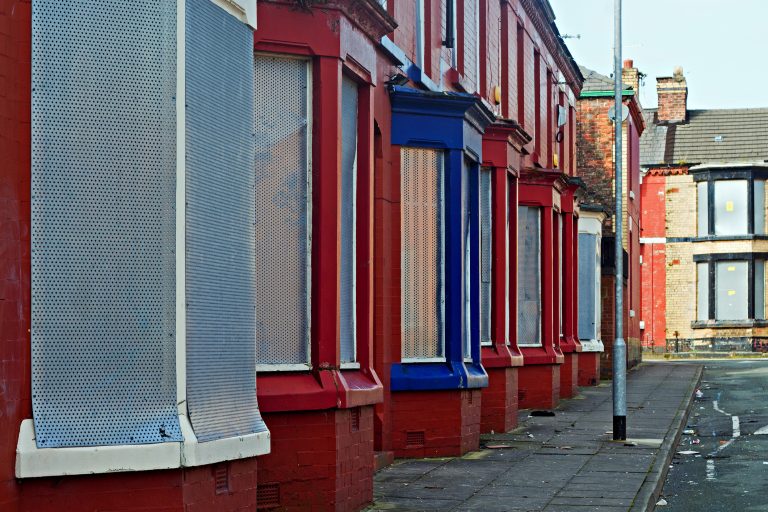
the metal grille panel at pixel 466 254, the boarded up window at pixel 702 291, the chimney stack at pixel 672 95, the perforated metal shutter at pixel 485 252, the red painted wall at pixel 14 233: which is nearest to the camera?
the red painted wall at pixel 14 233

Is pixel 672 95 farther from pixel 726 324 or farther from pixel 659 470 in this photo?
pixel 659 470

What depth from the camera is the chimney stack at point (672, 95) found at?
61.7 m

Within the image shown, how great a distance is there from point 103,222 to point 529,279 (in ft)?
55.4

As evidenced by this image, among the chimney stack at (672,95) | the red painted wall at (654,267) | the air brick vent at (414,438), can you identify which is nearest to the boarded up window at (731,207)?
the red painted wall at (654,267)

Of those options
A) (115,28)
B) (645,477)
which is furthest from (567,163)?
(115,28)

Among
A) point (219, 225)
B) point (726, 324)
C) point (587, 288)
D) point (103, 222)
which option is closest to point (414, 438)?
point (219, 225)

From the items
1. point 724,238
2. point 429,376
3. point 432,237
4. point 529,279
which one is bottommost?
point 429,376

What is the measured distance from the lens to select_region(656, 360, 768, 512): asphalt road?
1309cm

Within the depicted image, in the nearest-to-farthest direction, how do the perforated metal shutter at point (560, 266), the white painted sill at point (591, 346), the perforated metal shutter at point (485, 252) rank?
the perforated metal shutter at point (485, 252) < the perforated metal shutter at point (560, 266) < the white painted sill at point (591, 346)

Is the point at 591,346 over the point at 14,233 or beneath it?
beneath

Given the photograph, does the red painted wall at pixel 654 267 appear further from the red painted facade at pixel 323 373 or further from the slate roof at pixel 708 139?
the red painted facade at pixel 323 373

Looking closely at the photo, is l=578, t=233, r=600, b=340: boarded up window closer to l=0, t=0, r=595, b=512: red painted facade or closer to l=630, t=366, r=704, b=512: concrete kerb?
l=0, t=0, r=595, b=512: red painted facade

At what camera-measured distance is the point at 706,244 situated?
2237 inches

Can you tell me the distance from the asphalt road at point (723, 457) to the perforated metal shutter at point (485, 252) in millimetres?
3608
